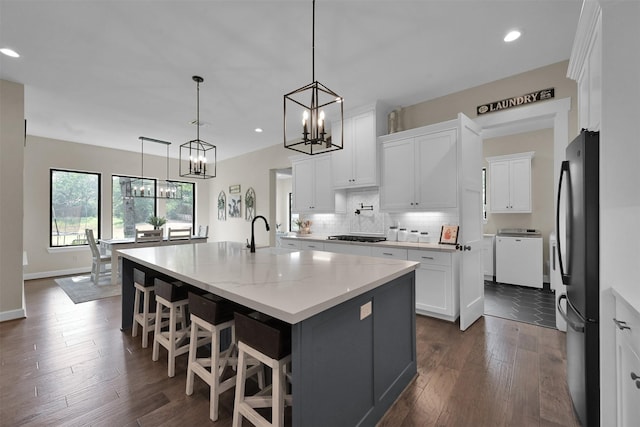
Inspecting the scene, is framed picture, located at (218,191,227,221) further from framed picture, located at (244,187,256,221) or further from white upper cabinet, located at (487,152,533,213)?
white upper cabinet, located at (487,152,533,213)

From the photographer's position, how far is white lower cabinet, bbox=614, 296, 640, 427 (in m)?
1.13

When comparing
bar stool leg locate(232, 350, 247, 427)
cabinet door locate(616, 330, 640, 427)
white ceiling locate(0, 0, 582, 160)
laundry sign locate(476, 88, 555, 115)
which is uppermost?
white ceiling locate(0, 0, 582, 160)

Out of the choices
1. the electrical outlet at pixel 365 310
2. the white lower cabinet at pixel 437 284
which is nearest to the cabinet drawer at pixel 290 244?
the white lower cabinet at pixel 437 284

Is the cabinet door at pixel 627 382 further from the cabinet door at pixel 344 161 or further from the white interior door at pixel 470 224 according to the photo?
the cabinet door at pixel 344 161

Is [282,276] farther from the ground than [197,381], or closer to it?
farther from the ground

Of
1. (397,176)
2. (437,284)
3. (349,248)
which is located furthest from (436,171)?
(349,248)

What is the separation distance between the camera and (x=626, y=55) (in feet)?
4.50

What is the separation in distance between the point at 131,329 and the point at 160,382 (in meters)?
A: 1.33

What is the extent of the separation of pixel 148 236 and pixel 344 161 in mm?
4013

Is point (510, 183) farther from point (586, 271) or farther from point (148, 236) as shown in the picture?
point (148, 236)

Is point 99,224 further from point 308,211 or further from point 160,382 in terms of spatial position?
point 160,382

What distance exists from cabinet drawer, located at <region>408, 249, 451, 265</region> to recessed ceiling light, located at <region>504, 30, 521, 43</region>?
7.10ft

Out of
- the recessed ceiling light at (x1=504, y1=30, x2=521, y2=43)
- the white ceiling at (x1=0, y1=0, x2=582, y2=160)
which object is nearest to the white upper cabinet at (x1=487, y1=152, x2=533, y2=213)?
the white ceiling at (x1=0, y1=0, x2=582, y2=160)

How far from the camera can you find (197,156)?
4.50 m
